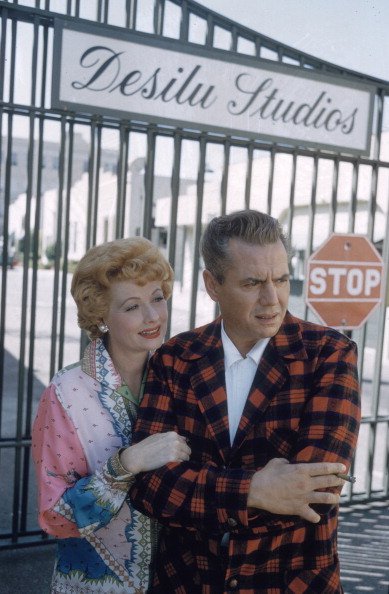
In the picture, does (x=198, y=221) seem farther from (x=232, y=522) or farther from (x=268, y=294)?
(x=232, y=522)

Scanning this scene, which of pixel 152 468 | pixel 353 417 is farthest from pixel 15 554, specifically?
pixel 353 417

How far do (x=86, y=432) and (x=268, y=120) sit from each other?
103 inches

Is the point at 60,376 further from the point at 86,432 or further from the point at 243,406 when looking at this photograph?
the point at 243,406

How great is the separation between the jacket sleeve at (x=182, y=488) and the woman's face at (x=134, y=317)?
10.0 inches

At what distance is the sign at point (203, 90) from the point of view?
10.8ft

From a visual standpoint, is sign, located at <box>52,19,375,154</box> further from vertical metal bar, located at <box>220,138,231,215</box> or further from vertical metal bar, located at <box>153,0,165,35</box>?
vertical metal bar, located at <box>153,0,165,35</box>

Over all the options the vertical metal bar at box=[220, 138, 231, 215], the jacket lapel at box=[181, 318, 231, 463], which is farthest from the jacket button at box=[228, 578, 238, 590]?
the vertical metal bar at box=[220, 138, 231, 215]

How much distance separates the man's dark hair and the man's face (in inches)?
0.6

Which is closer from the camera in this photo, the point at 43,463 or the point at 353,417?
the point at 353,417

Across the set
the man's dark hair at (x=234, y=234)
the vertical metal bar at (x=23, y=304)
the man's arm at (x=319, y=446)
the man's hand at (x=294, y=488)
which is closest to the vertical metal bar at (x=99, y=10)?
the vertical metal bar at (x=23, y=304)

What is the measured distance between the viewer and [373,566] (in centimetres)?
361

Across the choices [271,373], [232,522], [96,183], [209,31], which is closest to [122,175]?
[96,183]

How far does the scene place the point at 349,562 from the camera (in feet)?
11.9

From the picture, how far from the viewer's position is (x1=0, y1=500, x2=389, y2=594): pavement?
10.8 feet
